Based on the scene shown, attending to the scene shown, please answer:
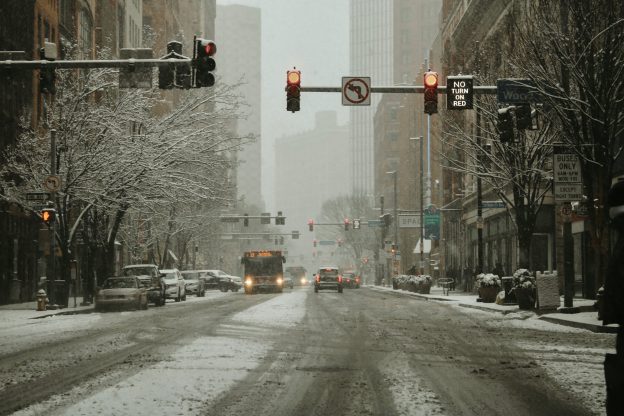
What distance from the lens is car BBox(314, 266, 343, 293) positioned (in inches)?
2645

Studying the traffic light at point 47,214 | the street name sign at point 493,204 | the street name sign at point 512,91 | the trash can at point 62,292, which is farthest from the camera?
the street name sign at point 493,204

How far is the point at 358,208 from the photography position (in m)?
124

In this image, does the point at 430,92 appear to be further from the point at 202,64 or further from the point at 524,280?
the point at 524,280

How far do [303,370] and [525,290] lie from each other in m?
19.3

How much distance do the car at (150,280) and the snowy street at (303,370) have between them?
56.4 feet

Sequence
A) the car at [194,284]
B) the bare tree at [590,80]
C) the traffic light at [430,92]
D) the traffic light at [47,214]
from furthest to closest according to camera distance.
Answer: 1. the car at [194,284]
2. the traffic light at [47,214]
3. the bare tree at [590,80]
4. the traffic light at [430,92]

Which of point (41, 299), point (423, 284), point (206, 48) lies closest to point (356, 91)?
point (206, 48)

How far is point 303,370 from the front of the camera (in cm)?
1366

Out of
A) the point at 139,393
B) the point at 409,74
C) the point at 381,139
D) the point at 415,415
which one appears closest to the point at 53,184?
the point at 139,393

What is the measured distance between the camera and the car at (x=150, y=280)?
136 ft

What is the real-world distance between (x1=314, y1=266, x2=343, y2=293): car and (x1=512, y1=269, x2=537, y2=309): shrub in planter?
35.5 m

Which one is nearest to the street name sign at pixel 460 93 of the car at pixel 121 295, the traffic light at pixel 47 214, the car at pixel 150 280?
the traffic light at pixel 47 214

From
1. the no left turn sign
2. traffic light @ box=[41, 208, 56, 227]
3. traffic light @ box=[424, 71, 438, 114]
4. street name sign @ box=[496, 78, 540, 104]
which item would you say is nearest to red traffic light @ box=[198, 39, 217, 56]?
the no left turn sign

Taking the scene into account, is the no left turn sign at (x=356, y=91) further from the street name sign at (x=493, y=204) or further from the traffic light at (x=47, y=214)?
the street name sign at (x=493, y=204)
